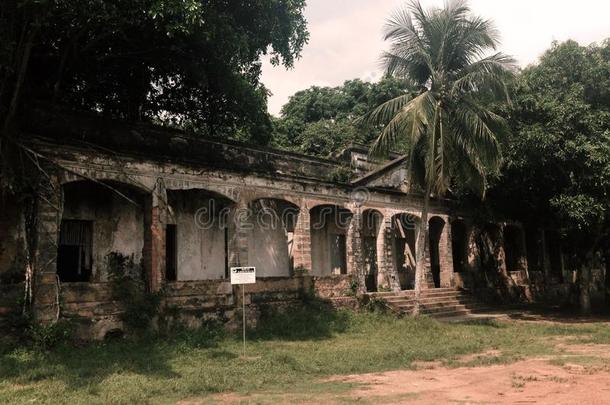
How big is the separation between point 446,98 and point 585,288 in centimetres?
812

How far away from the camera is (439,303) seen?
1659 cm

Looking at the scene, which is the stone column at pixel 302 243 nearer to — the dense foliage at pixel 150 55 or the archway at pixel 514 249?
the dense foliage at pixel 150 55

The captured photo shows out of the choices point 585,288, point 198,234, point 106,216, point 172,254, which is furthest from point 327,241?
point 585,288

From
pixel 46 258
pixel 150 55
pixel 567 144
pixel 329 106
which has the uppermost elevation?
pixel 329 106

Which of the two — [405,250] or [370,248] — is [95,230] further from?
[405,250]

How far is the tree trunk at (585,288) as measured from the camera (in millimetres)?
16594

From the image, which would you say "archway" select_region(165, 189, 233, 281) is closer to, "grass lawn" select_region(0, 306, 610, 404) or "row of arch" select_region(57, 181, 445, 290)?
"row of arch" select_region(57, 181, 445, 290)

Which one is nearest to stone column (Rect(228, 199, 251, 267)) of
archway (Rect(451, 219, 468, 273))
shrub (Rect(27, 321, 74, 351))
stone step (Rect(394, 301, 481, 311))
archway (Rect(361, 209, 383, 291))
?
shrub (Rect(27, 321, 74, 351))

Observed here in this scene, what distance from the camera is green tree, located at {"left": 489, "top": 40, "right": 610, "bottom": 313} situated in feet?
44.9

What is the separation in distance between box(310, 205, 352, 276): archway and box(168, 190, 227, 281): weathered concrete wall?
11.5 feet

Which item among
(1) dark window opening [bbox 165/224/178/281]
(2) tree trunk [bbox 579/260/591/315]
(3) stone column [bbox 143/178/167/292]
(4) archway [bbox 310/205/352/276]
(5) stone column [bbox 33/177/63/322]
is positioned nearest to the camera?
(5) stone column [bbox 33/177/63/322]

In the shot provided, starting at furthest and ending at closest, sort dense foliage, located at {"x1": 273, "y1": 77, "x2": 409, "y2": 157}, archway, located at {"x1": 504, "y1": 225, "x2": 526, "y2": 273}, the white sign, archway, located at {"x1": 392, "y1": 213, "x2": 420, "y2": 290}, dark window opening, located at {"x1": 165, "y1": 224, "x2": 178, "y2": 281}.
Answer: dense foliage, located at {"x1": 273, "y1": 77, "x2": 409, "y2": 157} → archway, located at {"x1": 504, "y1": 225, "x2": 526, "y2": 273} → archway, located at {"x1": 392, "y1": 213, "x2": 420, "y2": 290} → dark window opening, located at {"x1": 165, "y1": 224, "x2": 178, "y2": 281} → the white sign

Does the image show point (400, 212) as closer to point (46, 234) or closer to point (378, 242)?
point (378, 242)

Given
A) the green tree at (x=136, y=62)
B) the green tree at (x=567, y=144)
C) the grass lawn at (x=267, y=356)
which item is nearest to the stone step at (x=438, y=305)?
the grass lawn at (x=267, y=356)
